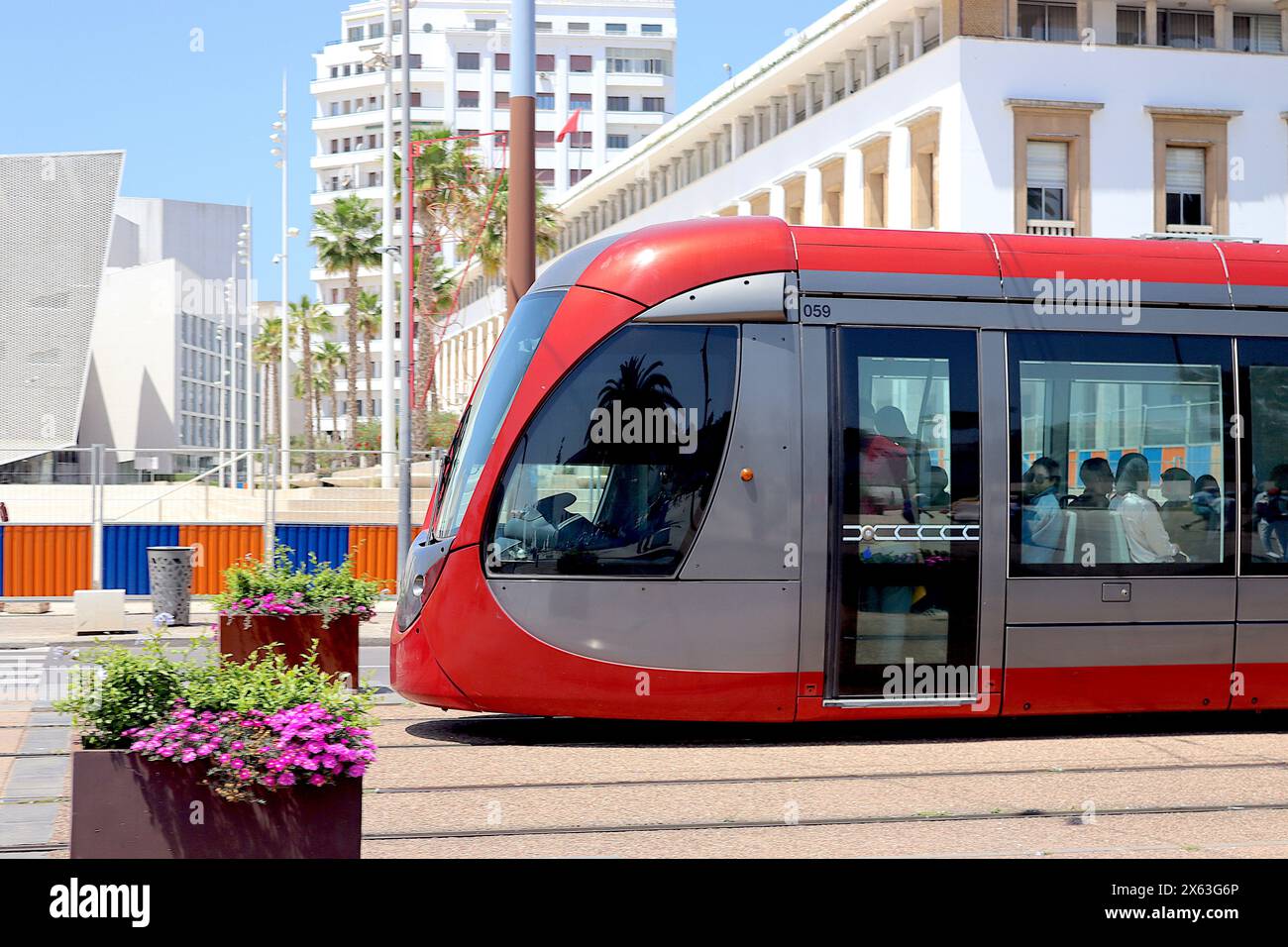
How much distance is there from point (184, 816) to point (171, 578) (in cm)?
1599

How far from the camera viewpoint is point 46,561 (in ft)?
77.8

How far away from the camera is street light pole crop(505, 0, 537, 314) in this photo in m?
15.0

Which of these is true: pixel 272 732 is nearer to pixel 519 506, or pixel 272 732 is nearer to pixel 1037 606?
pixel 519 506

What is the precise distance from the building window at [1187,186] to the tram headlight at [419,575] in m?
32.5

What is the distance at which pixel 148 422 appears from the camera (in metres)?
102

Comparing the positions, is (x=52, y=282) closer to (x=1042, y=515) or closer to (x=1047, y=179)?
(x=1047, y=179)

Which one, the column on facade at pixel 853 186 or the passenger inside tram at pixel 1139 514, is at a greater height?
the column on facade at pixel 853 186

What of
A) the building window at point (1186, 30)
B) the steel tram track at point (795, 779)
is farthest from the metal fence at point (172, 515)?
the building window at point (1186, 30)

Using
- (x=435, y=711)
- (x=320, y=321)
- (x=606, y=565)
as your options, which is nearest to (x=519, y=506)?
(x=606, y=565)

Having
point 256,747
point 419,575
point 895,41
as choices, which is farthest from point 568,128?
point 256,747


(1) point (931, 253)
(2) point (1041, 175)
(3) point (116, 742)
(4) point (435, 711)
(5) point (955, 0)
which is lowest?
(4) point (435, 711)

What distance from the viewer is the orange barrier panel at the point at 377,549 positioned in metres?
24.6

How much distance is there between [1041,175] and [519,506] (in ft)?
102

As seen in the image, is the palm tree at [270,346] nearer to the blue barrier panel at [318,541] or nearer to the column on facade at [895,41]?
the column on facade at [895,41]
